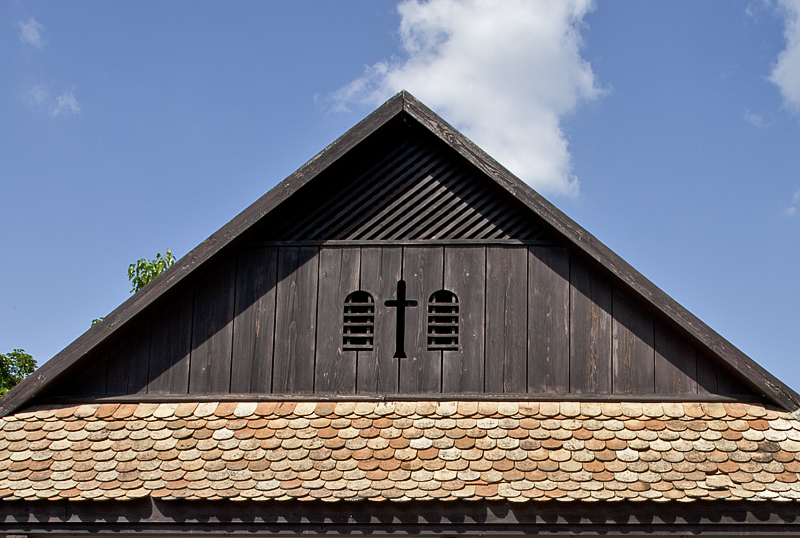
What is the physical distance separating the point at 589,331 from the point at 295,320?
8.36 feet

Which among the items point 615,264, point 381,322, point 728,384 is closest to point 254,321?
point 381,322

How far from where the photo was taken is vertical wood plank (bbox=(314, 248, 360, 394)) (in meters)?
6.46

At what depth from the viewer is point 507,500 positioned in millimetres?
5285

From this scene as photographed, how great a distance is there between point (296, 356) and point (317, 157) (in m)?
1.76

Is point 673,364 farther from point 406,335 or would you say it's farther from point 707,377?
point 406,335

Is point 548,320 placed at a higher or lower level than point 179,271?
lower

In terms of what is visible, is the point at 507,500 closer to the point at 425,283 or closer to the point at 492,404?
the point at 492,404

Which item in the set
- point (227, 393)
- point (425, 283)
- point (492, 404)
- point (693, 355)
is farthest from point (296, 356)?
point (693, 355)

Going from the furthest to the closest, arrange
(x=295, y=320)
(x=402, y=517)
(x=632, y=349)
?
1. (x=295, y=320)
2. (x=632, y=349)
3. (x=402, y=517)

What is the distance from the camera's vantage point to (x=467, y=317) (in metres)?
6.56

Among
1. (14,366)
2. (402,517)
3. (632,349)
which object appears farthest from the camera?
(14,366)

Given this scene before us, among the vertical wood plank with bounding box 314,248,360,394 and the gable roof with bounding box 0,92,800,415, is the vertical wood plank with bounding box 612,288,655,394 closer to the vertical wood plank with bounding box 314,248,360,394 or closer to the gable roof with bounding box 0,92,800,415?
the gable roof with bounding box 0,92,800,415

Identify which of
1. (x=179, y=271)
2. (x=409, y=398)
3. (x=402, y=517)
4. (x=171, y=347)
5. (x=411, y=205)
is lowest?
(x=402, y=517)

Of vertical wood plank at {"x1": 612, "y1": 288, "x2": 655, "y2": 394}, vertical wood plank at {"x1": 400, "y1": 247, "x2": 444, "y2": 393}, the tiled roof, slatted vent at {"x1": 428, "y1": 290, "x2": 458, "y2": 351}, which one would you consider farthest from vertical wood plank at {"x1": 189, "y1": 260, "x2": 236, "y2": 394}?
vertical wood plank at {"x1": 612, "y1": 288, "x2": 655, "y2": 394}
